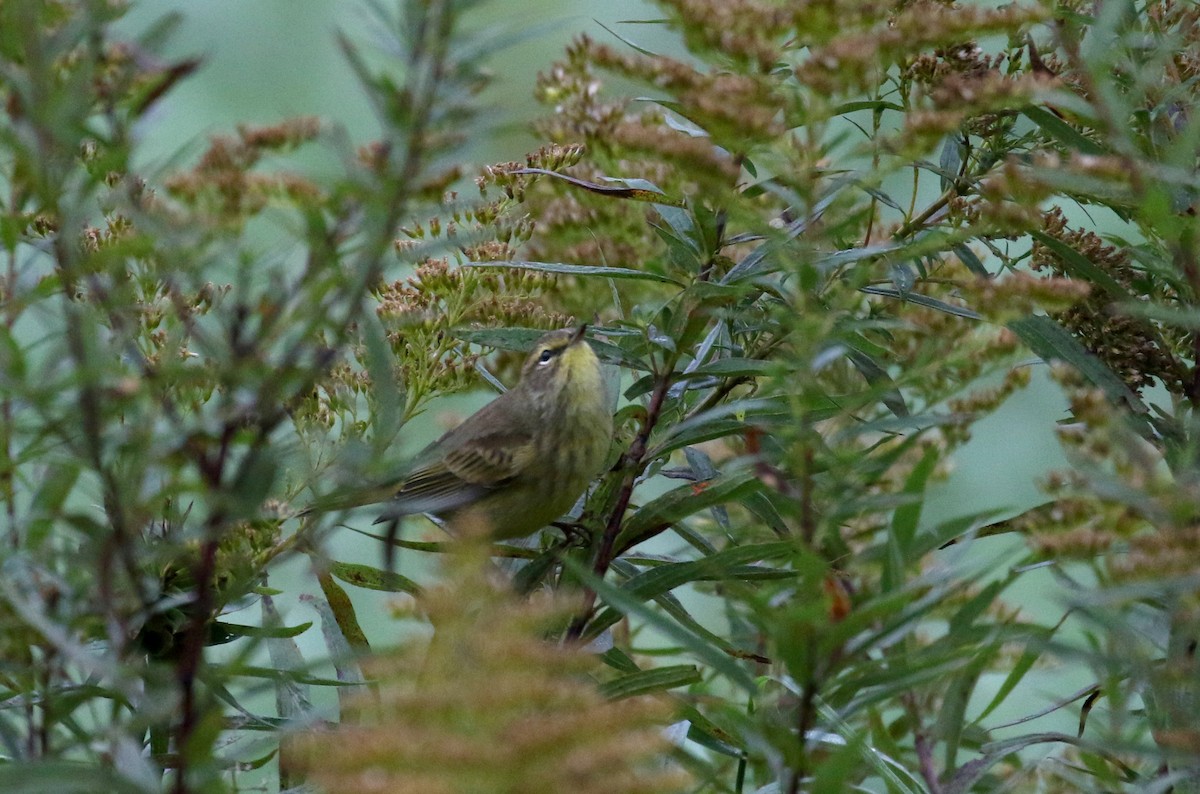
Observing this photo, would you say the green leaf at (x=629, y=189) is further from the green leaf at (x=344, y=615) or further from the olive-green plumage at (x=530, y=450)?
the olive-green plumage at (x=530, y=450)

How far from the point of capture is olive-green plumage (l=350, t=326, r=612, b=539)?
2148mm

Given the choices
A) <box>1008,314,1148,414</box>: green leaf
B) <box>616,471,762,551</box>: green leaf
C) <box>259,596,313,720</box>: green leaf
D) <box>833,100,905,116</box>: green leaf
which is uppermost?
<box>833,100,905,116</box>: green leaf

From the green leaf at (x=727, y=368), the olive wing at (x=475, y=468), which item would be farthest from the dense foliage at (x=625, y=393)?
the olive wing at (x=475, y=468)

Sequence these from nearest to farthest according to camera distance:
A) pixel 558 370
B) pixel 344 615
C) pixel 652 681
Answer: pixel 652 681 < pixel 344 615 < pixel 558 370

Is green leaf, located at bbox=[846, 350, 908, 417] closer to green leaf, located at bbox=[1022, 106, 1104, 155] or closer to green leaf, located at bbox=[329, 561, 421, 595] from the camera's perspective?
green leaf, located at bbox=[1022, 106, 1104, 155]

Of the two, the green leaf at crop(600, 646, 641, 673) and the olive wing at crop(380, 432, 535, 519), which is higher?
the olive wing at crop(380, 432, 535, 519)

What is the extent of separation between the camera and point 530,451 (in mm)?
2396

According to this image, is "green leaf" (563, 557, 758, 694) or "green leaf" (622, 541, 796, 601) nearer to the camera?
"green leaf" (563, 557, 758, 694)

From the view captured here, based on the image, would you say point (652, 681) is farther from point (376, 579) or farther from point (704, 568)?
point (376, 579)

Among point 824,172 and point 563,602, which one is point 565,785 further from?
point 824,172

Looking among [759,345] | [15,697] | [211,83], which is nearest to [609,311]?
[759,345]

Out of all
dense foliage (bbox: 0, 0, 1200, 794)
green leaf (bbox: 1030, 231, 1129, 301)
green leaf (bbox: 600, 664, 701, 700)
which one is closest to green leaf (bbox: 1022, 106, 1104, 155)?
dense foliage (bbox: 0, 0, 1200, 794)

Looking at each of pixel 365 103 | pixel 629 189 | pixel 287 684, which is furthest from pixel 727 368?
pixel 365 103

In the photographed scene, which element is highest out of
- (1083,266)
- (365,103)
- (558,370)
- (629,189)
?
(365,103)
